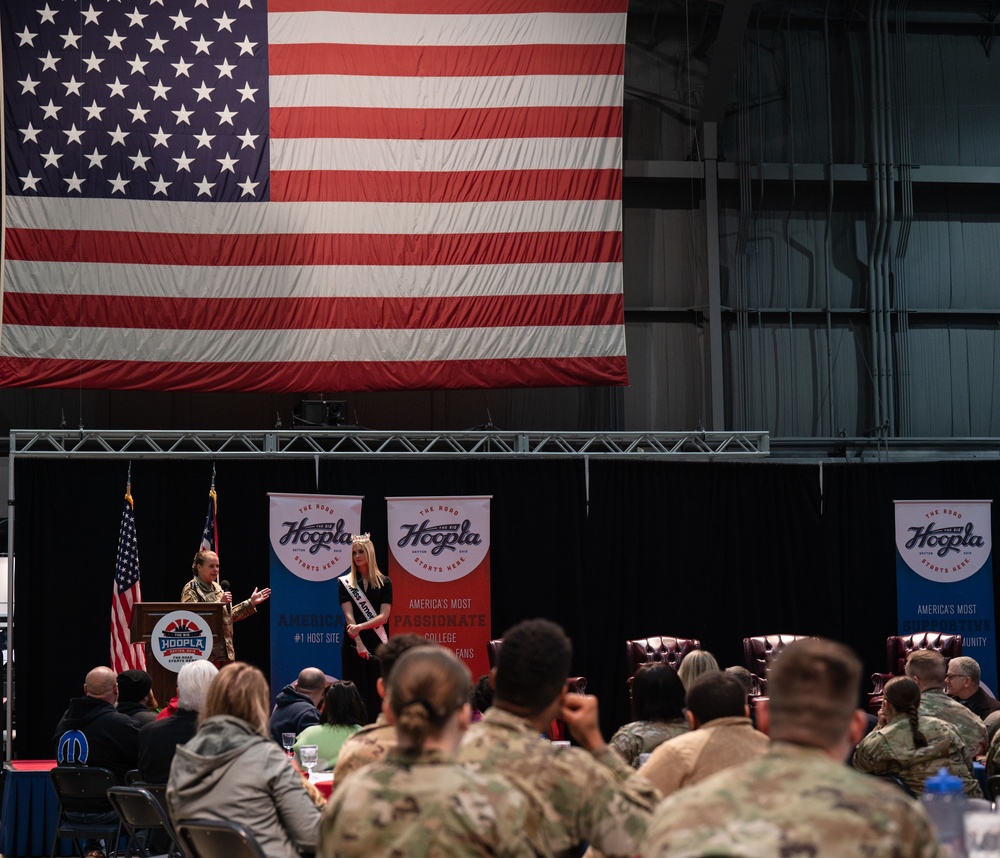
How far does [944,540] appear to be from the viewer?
10750 millimetres

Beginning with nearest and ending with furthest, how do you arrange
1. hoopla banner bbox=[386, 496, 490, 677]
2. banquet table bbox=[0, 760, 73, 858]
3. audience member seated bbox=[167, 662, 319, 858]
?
audience member seated bbox=[167, 662, 319, 858] < banquet table bbox=[0, 760, 73, 858] < hoopla banner bbox=[386, 496, 490, 677]

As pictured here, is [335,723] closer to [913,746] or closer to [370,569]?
[913,746]

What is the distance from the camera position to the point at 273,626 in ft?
32.5

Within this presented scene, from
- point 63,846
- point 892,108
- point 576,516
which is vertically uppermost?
point 892,108

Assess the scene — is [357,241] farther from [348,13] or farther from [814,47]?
[814,47]

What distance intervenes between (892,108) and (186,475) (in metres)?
7.94

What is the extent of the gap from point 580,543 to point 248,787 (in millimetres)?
7064

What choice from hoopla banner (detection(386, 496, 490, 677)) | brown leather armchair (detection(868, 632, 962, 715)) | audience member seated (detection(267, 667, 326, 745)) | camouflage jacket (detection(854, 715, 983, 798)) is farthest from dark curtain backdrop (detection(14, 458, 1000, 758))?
camouflage jacket (detection(854, 715, 983, 798))

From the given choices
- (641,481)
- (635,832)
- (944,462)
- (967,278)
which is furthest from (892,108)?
(635,832)

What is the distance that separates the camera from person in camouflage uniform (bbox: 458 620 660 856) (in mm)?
2596

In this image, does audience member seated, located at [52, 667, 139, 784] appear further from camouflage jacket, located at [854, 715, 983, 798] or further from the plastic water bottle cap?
the plastic water bottle cap

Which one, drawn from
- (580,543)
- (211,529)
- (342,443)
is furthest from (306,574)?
(580,543)

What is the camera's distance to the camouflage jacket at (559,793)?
8.50 ft

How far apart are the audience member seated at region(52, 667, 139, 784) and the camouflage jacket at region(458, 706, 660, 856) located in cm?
402
